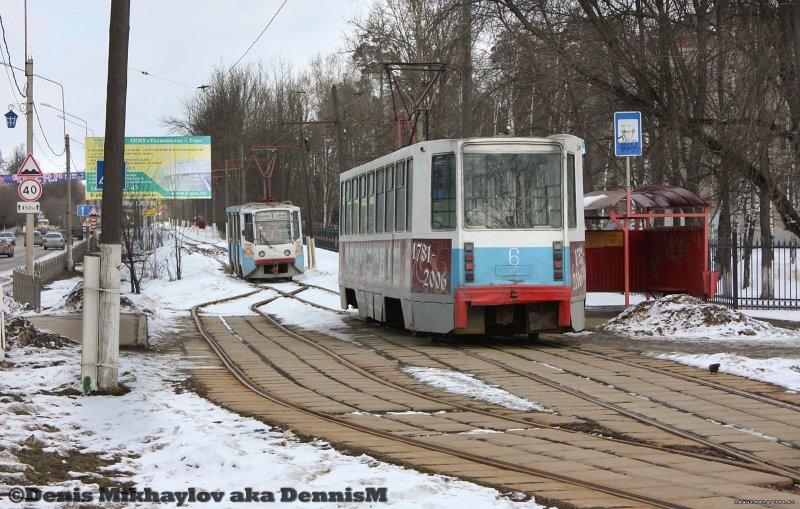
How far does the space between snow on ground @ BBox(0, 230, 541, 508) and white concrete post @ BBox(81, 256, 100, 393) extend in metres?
0.28

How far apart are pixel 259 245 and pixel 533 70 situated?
16560 mm

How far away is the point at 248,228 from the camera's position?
37.5 metres

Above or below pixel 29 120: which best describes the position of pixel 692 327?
below

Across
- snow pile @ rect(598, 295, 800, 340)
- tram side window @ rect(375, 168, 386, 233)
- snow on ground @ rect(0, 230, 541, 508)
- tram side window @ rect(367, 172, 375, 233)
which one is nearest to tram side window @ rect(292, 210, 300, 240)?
tram side window @ rect(367, 172, 375, 233)

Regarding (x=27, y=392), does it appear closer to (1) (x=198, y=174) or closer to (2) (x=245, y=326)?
(2) (x=245, y=326)

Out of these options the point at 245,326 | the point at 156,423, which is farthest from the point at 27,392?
the point at 245,326

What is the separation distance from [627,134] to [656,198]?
6.50 feet

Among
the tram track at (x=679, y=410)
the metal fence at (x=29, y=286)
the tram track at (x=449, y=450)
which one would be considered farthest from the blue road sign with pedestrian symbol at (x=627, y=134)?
the metal fence at (x=29, y=286)

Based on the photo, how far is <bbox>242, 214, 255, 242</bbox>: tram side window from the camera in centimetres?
3741

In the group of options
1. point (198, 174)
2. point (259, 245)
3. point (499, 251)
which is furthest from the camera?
point (198, 174)

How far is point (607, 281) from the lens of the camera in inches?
858

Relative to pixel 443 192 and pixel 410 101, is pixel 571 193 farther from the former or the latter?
pixel 410 101

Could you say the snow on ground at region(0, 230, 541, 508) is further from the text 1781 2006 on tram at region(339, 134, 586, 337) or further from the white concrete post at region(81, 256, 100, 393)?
the text 1781 2006 on tram at region(339, 134, 586, 337)
